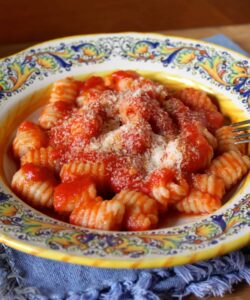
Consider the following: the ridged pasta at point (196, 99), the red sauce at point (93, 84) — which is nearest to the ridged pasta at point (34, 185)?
the red sauce at point (93, 84)

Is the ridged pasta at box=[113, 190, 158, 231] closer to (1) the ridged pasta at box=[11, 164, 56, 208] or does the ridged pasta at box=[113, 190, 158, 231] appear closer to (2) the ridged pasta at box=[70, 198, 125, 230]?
(2) the ridged pasta at box=[70, 198, 125, 230]

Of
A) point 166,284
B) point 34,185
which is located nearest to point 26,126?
point 34,185

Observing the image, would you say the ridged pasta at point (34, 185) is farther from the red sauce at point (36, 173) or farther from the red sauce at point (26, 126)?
the red sauce at point (26, 126)

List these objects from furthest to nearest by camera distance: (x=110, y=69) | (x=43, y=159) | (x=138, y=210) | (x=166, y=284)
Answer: (x=110, y=69), (x=43, y=159), (x=138, y=210), (x=166, y=284)

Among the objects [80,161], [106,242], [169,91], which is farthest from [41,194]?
[169,91]

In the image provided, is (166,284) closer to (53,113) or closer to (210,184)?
(210,184)

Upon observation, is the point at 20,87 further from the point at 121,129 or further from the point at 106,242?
the point at 106,242

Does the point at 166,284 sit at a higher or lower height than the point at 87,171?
lower
